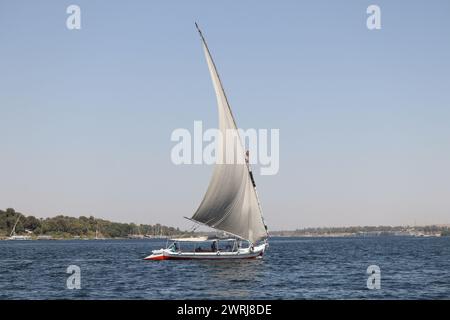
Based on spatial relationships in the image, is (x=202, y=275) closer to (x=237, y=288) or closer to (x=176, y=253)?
(x=237, y=288)

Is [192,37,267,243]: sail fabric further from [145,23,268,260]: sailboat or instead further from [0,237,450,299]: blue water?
[0,237,450,299]: blue water

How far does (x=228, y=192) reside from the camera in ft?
222

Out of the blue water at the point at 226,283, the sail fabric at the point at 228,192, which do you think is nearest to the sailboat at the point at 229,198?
the sail fabric at the point at 228,192

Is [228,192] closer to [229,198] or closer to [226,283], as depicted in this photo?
[229,198]

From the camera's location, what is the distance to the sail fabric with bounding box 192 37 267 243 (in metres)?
64.8

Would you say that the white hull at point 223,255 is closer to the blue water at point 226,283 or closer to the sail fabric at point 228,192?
the sail fabric at point 228,192

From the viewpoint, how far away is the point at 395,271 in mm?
63562

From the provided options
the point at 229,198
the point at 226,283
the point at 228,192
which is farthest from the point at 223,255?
the point at 226,283

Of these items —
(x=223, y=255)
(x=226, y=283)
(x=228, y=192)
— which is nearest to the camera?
(x=226, y=283)

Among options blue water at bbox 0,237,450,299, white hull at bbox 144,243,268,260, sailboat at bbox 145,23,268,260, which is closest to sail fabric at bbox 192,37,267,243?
sailboat at bbox 145,23,268,260

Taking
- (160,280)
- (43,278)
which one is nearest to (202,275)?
(160,280)

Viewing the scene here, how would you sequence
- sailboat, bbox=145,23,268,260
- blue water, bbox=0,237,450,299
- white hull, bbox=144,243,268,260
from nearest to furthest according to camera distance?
blue water, bbox=0,237,450,299, sailboat, bbox=145,23,268,260, white hull, bbox=144,243,268,260
